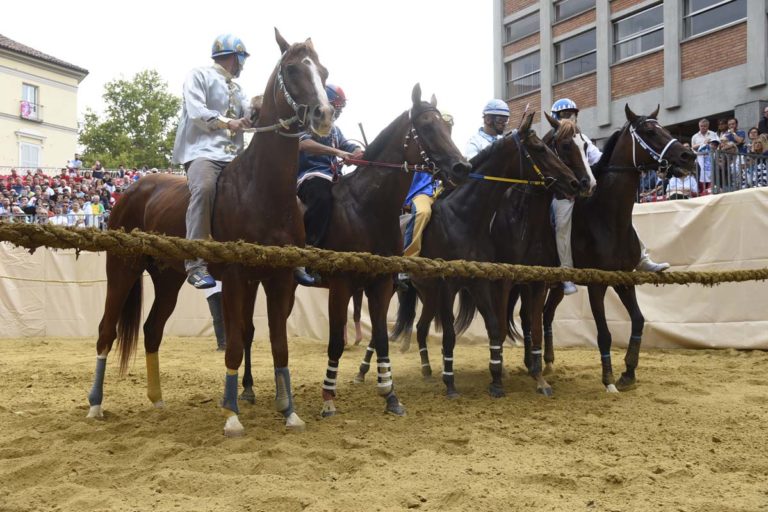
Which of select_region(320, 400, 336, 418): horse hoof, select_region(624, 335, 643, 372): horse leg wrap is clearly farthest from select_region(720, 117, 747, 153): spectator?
select_region(320, 400, 336, 418): horse hoof

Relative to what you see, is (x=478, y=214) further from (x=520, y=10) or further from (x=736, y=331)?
(x=520, y=10)

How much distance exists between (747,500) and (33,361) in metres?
8.78

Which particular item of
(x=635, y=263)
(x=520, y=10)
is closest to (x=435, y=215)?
(x=635, y=263)

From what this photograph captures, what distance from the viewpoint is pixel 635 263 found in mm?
6648

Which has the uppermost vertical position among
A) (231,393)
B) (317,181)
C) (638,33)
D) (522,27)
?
(522,27)

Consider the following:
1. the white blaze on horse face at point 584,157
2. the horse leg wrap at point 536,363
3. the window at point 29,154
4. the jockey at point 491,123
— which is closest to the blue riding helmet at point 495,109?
the jockey at point 491,123

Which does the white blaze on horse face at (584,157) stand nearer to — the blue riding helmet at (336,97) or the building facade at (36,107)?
the blue riding helmet at (336,97)

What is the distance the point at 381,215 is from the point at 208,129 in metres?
1.45

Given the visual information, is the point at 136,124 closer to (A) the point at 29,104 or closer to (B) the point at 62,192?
(A) the point at 29,104

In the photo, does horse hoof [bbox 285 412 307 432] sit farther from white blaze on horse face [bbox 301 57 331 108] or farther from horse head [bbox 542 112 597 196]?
horse head [bbox 542 112 597 196]

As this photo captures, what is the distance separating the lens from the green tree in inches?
2019

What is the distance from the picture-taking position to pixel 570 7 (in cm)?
2516

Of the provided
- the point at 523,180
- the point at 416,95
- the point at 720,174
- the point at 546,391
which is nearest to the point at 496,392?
the point at 546,391

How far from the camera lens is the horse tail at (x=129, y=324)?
5664 millimetres
